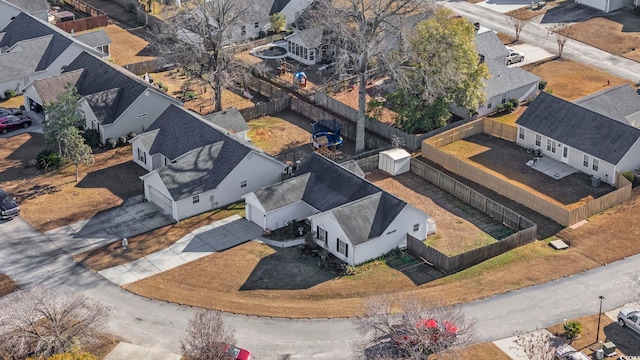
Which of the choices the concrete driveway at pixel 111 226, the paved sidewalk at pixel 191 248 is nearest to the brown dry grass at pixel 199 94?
the concrete driveway at pixel 111 226

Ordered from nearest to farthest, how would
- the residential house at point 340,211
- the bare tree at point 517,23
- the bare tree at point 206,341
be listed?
the bare tree at point 206,341, the residential house at point 340,211, the bare tree at point 517,23

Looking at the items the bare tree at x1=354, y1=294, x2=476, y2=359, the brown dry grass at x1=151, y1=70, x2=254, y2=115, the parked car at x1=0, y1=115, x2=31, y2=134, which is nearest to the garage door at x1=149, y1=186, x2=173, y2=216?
the brown dry grass at x1=151, y1=70, x2=254, y2=115

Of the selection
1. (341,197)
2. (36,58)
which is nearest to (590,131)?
(341,197)

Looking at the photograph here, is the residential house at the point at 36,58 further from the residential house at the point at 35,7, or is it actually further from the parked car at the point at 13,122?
the residential house at the point at 35,7

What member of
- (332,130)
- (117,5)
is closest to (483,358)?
(332,130)

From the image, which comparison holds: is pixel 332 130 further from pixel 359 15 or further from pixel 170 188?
pixel 170 188

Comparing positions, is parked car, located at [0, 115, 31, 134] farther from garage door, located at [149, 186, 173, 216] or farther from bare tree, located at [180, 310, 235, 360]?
bare tree, located at [180, 310, 235, 360]
